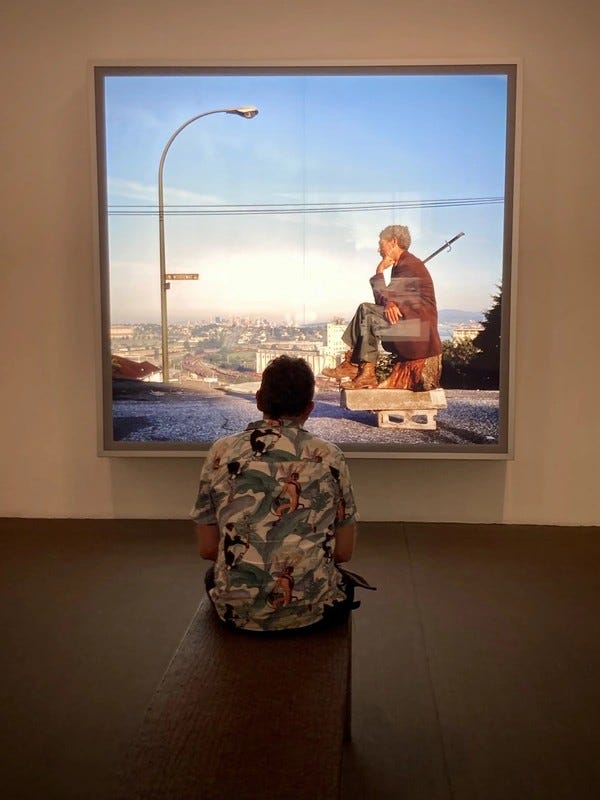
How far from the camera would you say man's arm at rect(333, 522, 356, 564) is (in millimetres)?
2348

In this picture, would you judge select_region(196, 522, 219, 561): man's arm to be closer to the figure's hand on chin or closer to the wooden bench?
the wooden bench

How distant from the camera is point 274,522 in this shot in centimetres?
215

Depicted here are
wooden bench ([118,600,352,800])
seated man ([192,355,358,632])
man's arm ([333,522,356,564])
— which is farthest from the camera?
man's arm ([333,522,356,564])

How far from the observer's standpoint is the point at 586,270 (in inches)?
189

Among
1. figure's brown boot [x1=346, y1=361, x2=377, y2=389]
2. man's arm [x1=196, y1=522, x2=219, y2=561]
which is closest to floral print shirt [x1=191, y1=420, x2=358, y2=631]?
man's arm [x1=196, y1=522, x2=219, y2=561]

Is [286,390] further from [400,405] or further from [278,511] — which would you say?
[400,405]

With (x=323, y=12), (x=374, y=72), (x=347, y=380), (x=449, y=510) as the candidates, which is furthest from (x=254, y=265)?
(x=449, y=510)

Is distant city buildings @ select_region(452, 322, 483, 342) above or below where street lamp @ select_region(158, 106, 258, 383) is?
below

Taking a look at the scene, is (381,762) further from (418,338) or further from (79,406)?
(79,406)

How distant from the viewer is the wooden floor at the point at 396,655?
93.0 inches

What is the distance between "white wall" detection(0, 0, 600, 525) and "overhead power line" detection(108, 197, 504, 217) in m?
0.44

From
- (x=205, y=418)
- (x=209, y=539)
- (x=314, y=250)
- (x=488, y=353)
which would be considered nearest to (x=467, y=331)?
(x=488, y=353)

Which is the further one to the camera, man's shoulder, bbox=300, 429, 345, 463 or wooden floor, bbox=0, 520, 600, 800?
wooden floor, bbox=0, 520, 600, 800

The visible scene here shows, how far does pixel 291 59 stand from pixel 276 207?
0.89 meters
